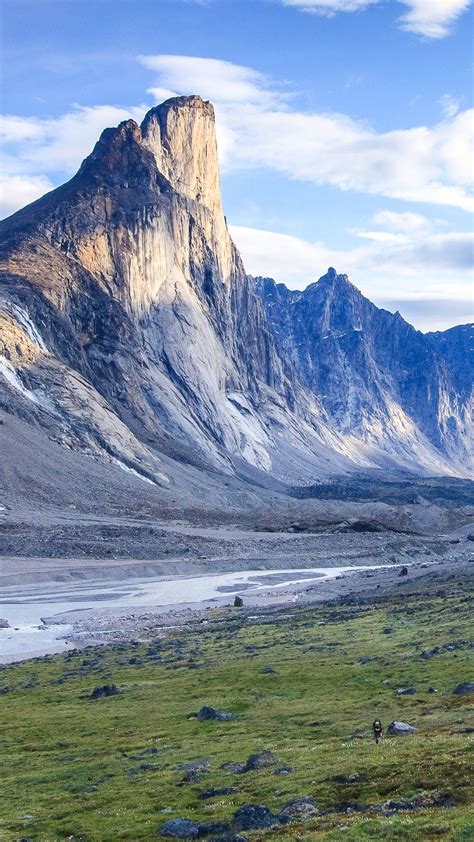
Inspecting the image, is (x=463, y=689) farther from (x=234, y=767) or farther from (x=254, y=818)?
(x=254, y=818)

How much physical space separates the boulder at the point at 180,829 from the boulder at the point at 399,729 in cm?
935

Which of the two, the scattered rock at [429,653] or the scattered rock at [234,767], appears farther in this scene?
the scattered rock at [429,653]

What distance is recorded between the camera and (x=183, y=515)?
506ft

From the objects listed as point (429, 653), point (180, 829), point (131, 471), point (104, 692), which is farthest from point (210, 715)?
point (131, 471)

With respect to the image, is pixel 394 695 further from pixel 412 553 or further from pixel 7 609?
pixel 412 553

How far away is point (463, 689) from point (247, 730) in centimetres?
877

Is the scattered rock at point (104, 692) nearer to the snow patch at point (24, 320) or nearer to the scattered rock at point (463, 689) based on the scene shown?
the scattered rock at point (463, 689)

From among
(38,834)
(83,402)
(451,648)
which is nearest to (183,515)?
(83,402)

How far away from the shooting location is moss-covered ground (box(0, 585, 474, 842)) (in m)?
23.6

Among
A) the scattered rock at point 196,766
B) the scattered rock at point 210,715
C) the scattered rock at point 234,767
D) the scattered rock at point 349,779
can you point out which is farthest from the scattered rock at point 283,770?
the scattered rock at point 210,715

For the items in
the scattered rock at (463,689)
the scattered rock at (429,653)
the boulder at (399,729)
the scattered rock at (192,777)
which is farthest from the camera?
the scattered rock at (429,653)

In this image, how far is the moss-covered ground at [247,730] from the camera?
2356 cm

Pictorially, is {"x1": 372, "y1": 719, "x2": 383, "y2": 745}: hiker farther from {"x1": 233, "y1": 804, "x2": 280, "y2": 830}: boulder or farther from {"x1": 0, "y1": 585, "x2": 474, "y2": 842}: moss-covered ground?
{"x1": 233, "y1": 804, "x2": 280, "y2": 830}: boulder

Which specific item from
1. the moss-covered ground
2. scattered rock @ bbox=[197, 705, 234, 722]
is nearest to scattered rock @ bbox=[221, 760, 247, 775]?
the moss-covered ground
